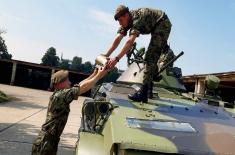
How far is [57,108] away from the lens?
16.5 feet

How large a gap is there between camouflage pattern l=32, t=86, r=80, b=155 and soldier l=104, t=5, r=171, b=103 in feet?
3.27

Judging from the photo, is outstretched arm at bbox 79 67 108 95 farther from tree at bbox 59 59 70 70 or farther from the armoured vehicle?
tree at bbox 59 59 70 70

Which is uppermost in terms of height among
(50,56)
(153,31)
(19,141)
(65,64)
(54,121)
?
(50,56)

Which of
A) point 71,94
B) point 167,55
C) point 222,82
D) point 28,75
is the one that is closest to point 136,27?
point 71,94

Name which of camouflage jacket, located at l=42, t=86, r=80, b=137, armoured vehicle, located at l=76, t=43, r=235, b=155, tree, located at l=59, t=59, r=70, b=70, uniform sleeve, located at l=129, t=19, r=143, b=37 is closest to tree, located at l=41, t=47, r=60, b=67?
tree, located at l=59, t=59, r=70, b=70

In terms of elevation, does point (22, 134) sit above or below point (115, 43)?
below

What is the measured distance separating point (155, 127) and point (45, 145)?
1.31 metres

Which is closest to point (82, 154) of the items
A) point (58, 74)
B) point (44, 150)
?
point (44, 150)

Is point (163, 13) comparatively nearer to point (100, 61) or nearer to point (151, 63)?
point (151, 63)

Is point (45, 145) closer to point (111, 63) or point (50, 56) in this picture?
point (111, 63)

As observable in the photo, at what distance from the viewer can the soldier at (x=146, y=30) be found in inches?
219

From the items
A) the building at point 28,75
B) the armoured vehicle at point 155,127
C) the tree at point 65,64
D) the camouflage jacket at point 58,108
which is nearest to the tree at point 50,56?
the tree at point 65,64

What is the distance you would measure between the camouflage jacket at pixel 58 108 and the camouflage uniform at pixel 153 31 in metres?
1.20

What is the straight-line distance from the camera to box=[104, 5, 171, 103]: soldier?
556 centimetres
